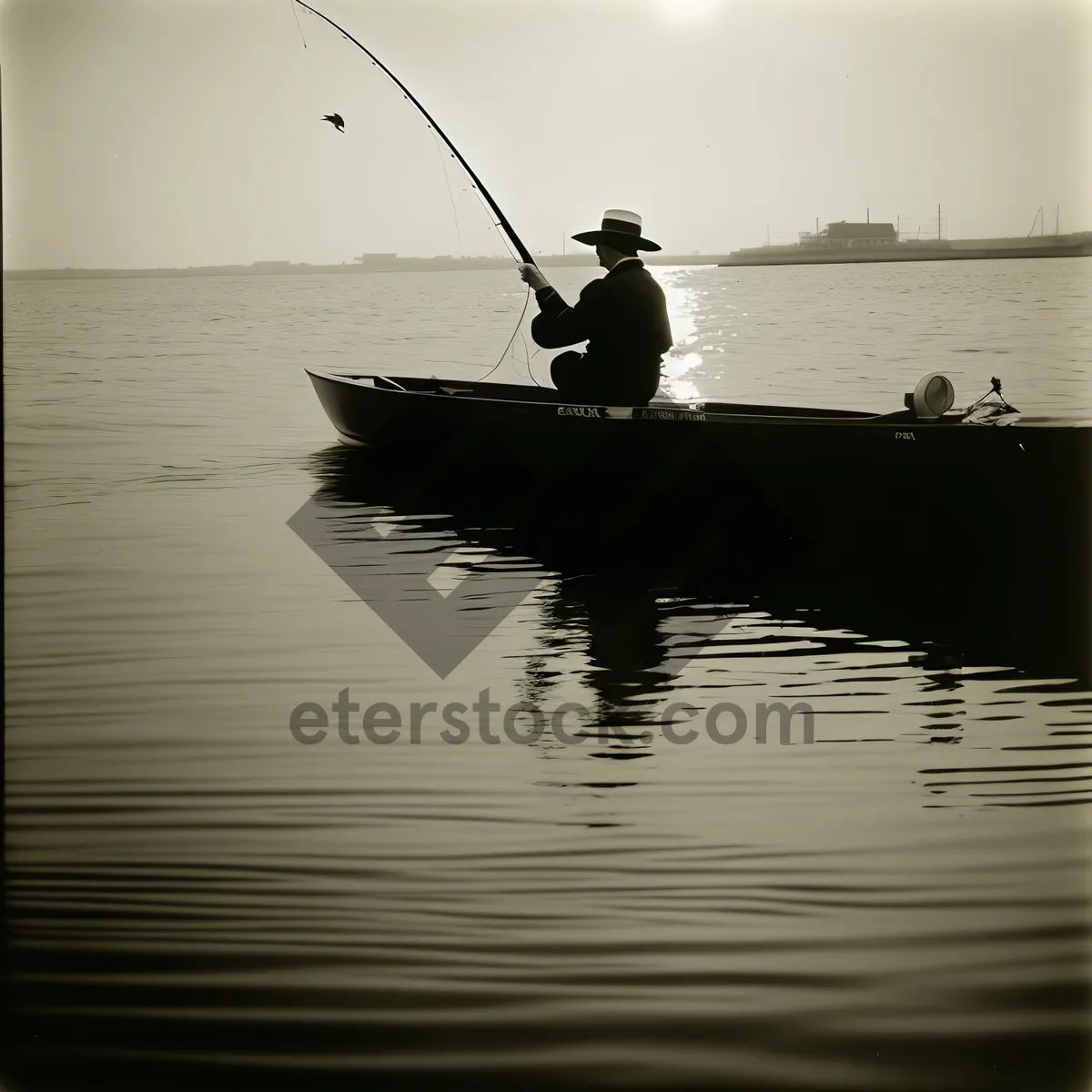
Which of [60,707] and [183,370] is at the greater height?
[183,370]

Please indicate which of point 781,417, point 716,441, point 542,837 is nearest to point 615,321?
point 716,441

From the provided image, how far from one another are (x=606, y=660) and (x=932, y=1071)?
2.21m

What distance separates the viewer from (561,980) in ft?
7.47

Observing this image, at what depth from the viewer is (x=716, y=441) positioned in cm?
539

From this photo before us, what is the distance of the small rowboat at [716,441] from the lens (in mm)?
4809

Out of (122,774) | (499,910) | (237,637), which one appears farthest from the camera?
(237,637)

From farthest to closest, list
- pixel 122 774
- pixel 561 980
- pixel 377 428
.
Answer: pixel 377 428
pixel 122 774
pixel 561 980

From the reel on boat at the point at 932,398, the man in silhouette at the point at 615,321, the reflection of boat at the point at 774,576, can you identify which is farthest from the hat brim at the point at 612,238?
the reel on boat at the point at 932,398

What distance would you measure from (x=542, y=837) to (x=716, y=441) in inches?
112

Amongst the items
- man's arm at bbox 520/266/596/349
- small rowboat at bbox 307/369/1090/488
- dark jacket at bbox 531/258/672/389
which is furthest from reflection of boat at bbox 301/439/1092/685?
man's arm at bbox 520/266/596/349

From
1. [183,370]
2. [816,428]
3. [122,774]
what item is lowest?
[122,774]

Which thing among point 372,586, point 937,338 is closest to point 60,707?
point 372,586

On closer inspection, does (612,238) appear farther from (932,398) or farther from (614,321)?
(932,398)

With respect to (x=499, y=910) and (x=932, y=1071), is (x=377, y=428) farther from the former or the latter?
(x=932, y=1071)
